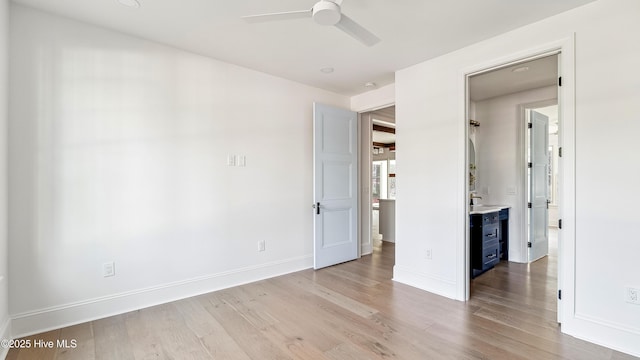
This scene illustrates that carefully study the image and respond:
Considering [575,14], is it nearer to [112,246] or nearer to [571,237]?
[571,237]

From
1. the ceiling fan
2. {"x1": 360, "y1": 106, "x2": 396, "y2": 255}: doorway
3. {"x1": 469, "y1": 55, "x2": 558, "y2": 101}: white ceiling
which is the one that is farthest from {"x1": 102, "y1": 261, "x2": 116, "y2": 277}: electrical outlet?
{"x1": 469, "y1": 55, "x2": 558, "y2": 101}: white ceiling

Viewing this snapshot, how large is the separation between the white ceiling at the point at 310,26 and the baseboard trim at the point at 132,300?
96.0 inches

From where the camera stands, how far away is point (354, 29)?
1.92 meters

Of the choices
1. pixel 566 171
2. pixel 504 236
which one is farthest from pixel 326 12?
pixel 504 236

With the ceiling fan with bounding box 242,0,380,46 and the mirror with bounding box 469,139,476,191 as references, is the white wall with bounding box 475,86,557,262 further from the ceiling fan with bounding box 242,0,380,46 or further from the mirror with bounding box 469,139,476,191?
the ceiling fan with bounding box 242,0,380,46

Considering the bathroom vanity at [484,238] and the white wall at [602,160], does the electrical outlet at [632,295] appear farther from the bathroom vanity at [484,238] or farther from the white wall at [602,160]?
the bathroom vanity at [484,238]

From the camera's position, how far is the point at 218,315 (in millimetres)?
2625

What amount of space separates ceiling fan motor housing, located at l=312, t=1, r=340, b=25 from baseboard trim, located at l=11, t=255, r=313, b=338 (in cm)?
278

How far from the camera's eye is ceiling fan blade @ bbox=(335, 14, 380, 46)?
1.82 metres

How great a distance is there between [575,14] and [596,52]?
0.36m

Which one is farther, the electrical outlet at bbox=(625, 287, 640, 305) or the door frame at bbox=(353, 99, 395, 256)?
the door frame at bbox=(353, 99, 395, 256)

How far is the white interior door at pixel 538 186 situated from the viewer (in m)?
4.34

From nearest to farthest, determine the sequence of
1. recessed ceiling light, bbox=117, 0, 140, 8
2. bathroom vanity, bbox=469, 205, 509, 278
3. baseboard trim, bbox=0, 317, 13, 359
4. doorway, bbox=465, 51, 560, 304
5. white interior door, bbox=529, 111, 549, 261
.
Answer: baseboard trim, bbox=0, 317, 13, 359 < recessed ceiling light, bbox=117, 0, 140, 8 < bathroom vanity, bbox=469, 205, 509, 278 < doorway, bbox=465, 51, 560, 304 < white interior door, bbox=529, 111, 549, 261

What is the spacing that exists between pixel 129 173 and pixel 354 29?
2377mm
